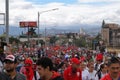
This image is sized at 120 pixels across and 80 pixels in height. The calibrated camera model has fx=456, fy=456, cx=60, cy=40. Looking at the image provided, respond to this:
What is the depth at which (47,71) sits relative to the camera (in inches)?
248

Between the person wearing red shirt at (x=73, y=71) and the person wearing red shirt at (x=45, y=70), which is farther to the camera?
the person wearing red shirt at (x=73, y=71)

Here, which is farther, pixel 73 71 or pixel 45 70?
pixel 73 71

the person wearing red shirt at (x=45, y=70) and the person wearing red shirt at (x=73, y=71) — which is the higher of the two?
the person wearing red shirt at (x=45, y=70)

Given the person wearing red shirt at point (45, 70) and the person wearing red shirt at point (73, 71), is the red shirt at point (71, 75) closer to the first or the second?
the person wearing red shirt at point (73, 71)

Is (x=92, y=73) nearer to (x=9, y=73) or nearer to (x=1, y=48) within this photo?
(x=1, y=48)

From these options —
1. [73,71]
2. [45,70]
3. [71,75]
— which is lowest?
[71,75]

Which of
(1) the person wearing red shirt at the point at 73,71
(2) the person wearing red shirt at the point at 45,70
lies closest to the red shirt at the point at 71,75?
(1) the person wearing red shirt at the point at 73,71

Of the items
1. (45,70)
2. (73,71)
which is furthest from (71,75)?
(45,70)

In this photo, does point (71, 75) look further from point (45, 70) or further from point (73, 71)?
point (45, 70)

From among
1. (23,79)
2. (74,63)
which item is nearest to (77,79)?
(74,63)

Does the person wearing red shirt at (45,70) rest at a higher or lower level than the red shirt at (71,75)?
higher

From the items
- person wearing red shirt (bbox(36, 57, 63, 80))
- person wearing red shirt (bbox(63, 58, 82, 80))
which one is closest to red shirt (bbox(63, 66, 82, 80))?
person wearing red shirt (bbox(63, 58, 82, 80))

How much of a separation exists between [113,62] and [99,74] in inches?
250

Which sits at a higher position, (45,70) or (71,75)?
(45,70)
